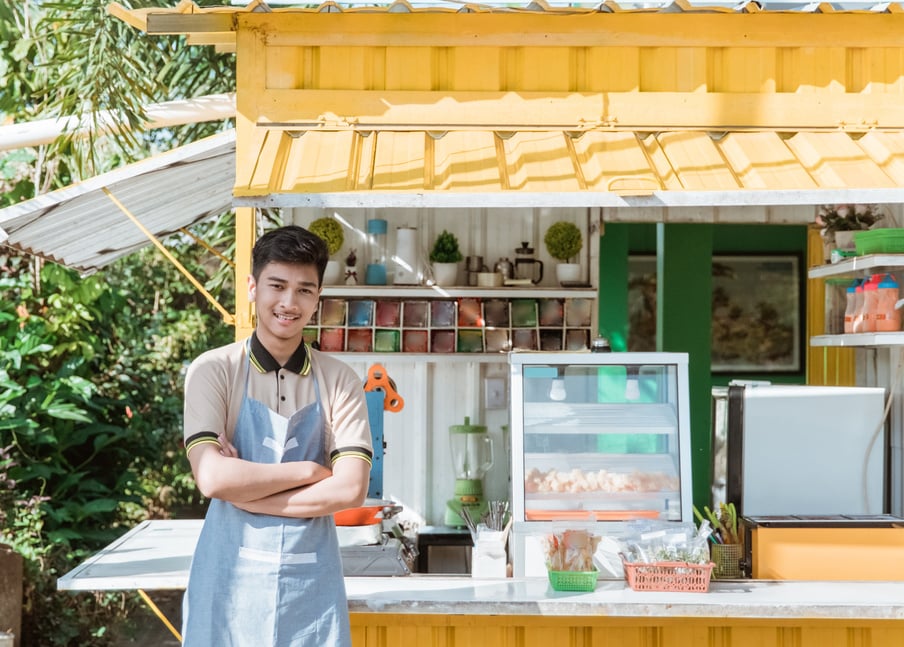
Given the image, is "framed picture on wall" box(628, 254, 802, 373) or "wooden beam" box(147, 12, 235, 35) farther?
"framed picture on wall" box(628, 254, 802, 373)

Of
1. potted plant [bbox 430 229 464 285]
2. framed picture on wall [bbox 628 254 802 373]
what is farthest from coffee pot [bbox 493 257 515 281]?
framed picture on wall [bbox 628 254 802 373]

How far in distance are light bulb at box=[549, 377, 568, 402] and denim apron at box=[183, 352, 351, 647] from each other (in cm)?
163

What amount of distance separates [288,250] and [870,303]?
125 inches

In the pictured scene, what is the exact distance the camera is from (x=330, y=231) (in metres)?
6.34

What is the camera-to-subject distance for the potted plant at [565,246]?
6.52 m

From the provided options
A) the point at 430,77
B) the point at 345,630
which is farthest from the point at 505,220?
the point at 345,630

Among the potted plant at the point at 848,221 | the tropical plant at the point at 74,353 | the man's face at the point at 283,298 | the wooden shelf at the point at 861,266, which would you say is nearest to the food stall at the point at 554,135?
the wooden shelf at the point at 861,266

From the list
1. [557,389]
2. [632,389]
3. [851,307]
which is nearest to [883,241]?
[851,307]

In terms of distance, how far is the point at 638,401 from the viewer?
4617mm

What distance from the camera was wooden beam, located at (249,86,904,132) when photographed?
515 centimetres

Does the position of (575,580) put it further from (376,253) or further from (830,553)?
(376,253)

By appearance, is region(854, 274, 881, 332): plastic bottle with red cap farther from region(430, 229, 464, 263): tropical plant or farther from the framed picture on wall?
the framed picture on wall

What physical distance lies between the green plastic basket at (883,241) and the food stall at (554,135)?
398 millimetres

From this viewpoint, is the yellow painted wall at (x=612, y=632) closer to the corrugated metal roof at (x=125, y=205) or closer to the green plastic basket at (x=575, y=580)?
the green plastic basket at (x=575, y=580)
